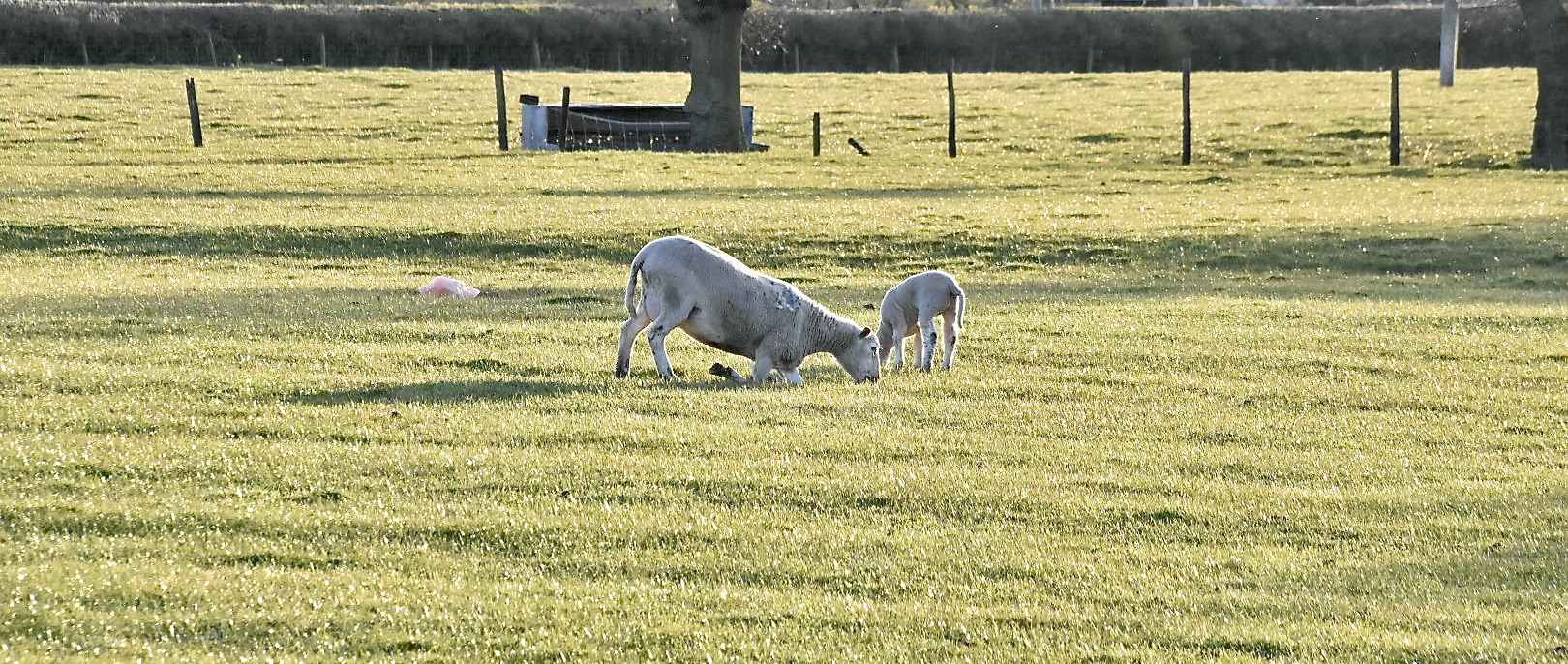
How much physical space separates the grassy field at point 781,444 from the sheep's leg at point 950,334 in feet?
0.44

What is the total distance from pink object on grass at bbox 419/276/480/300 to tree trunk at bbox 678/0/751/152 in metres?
22.7

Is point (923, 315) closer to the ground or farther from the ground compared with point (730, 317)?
closer to the ground

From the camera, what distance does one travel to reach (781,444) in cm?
1048

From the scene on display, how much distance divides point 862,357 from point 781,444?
3.34m

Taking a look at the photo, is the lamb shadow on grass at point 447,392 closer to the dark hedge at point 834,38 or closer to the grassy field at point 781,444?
the grassy field at point 781,444

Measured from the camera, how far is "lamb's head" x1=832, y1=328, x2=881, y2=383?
44.9 feet

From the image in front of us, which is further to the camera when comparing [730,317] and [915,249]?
[915,249]

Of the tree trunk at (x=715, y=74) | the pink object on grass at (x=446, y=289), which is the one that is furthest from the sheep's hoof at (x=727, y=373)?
the tree trunk at (x=715, y=74)

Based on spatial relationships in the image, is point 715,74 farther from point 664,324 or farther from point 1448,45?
point 1448,45

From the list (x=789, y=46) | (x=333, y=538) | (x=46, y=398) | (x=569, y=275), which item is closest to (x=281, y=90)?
(x=789, y=46)

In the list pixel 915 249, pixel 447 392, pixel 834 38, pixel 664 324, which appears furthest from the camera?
pixel 834 38

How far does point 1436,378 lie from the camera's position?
13812 millimetres

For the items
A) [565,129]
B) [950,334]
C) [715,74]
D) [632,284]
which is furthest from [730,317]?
[565,129]

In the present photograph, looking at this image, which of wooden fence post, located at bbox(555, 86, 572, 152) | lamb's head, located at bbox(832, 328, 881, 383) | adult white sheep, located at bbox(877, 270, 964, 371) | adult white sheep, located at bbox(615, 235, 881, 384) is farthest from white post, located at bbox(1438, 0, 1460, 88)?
adult white sheep, located at bbox(615, 235, 881, 384)
